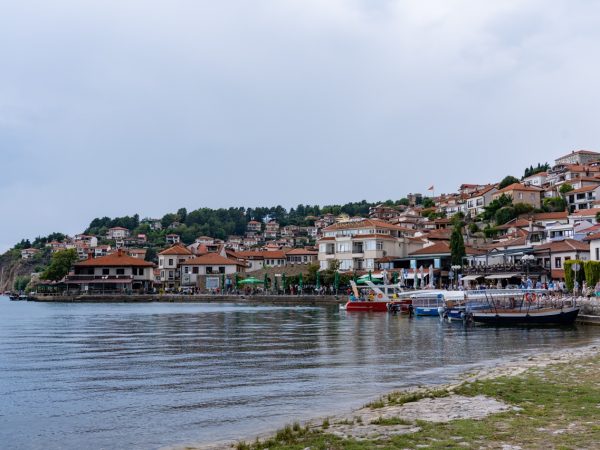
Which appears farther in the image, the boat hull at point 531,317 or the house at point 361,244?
the house at point 361,244

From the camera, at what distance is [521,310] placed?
42.1 m

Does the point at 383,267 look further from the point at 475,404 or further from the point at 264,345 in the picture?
the point at 475,404

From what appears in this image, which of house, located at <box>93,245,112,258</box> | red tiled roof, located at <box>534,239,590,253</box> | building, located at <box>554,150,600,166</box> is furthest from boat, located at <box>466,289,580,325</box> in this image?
house, located at <box>93,245,112,258</box>

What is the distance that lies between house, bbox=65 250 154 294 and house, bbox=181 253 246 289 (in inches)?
283

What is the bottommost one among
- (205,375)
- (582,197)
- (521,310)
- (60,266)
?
(205,375)

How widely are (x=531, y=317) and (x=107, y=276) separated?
279 ft

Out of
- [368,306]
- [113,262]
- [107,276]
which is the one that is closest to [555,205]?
[368,306]

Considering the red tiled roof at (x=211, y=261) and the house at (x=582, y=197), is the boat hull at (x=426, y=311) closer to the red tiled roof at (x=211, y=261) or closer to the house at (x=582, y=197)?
the house at (x=582, y=197)

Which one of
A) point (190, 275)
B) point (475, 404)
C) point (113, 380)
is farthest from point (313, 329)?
point (190, 275)

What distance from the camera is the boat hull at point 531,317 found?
40312mm

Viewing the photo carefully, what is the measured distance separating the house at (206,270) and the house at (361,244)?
2358 cm

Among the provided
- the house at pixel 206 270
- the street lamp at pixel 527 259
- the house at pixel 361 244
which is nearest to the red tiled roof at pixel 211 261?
the house at pixel 206 270

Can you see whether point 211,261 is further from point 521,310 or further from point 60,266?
point 521,310

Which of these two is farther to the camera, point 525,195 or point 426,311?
point 525,195
